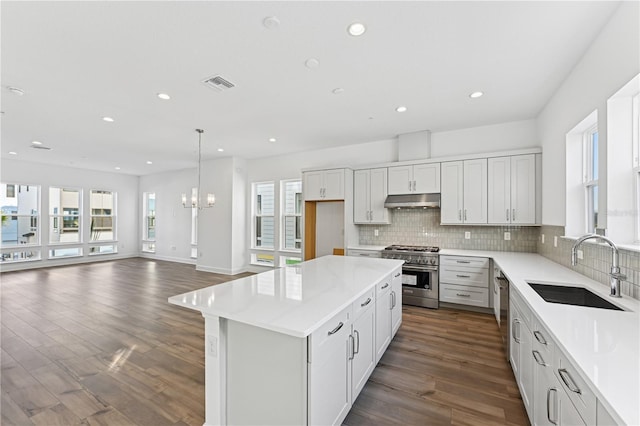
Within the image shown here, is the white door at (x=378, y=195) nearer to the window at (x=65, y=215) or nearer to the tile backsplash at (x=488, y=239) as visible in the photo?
the tile backsplash at (x=488, y=239)

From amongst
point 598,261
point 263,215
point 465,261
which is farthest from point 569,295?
point 263,215

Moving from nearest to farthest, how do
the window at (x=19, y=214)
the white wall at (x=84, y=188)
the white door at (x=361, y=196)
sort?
1. the white door at (x=361, y=196)
2. the window at (x=19, y=214)
3. the white wall at (x=84, y=188)

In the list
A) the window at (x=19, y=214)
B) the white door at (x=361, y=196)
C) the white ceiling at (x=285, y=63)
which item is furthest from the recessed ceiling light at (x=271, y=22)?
the window at (x=19, y=214)

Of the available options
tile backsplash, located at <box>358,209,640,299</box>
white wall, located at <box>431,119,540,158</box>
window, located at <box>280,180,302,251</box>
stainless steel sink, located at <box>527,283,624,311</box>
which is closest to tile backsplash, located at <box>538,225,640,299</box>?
tile backsplash, located at <box>358,209,640,299</box>

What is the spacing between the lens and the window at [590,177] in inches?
105

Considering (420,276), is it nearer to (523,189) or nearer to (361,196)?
(361,196)

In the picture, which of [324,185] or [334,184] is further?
[324,185]

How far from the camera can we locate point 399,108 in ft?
12.3

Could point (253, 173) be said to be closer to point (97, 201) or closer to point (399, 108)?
point (399, 108)

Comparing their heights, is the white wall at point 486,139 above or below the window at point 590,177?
above

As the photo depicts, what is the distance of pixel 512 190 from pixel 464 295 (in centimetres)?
172

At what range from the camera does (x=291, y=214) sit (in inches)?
255

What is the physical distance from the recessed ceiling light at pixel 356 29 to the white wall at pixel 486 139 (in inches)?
125

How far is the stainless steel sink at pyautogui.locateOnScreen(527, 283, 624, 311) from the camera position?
6.50 ft
